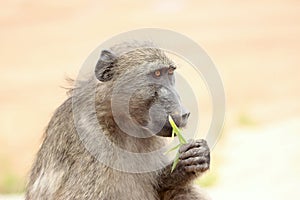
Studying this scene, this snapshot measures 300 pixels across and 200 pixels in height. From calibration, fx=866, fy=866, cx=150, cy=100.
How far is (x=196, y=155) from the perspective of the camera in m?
5.83

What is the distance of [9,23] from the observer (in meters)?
16.1

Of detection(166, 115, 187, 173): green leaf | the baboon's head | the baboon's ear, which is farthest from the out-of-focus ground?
the baboon's ear

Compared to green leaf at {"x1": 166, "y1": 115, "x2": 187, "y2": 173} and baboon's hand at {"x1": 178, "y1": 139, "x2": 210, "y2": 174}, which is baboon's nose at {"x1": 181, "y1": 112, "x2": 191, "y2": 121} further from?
baboon's hand at {"x1": 178, "y1": 139, "x2": 210, "y2": 174}

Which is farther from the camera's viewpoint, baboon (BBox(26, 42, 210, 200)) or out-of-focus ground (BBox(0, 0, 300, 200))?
out-of-focus ground (BBox(0, 0, 300, 200))

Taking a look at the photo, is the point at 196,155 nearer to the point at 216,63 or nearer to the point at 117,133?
the point at 117,133

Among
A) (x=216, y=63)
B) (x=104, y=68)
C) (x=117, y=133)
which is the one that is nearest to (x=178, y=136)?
(x=117, y=133)

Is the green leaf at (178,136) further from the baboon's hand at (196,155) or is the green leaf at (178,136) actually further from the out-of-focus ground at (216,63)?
the out-of-focus ground at (216,63)

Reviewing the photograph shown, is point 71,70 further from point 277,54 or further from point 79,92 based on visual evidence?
point 79,92

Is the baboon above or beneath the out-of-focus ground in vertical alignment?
beneath

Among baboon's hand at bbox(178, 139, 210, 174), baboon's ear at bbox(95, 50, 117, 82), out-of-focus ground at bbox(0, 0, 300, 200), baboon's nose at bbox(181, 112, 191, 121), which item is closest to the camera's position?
baboon's nose at bbox(181, 112, 191, 121)

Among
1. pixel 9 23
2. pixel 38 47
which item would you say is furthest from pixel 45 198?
pixel 9 23

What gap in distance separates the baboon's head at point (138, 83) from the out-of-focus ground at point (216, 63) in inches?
136

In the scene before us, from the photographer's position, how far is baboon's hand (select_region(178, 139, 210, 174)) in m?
5.82

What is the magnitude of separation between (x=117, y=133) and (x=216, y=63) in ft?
29.1
